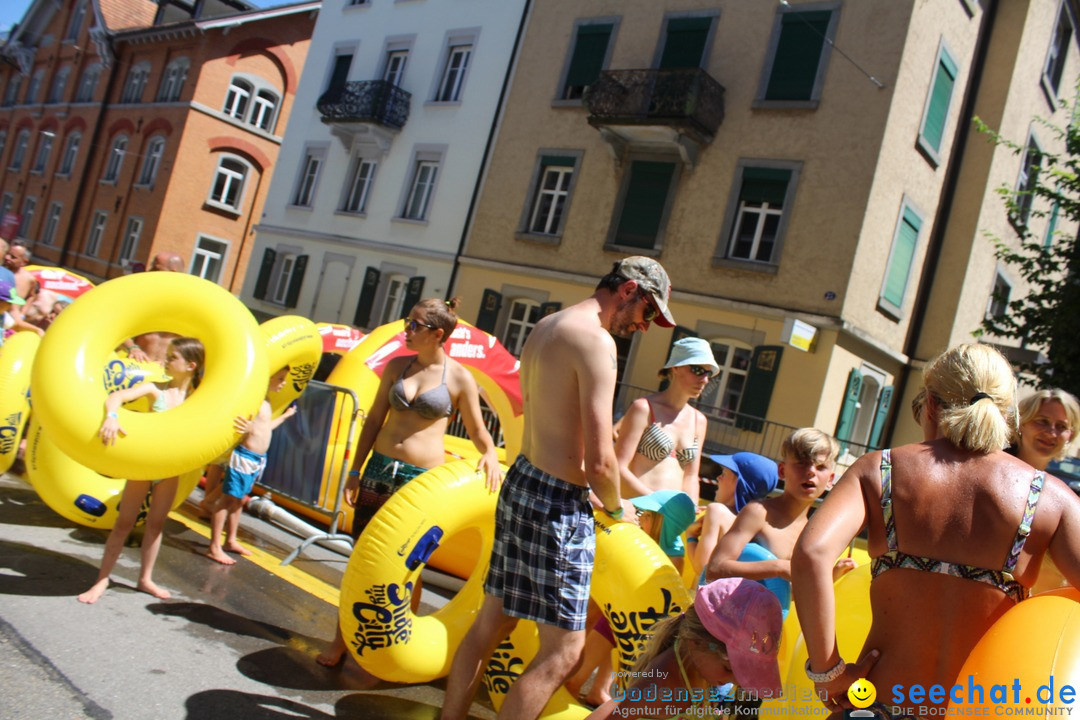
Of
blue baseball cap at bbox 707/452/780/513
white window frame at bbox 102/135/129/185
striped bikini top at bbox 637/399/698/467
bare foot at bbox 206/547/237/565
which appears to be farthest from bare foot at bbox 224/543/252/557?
white window frame at bbox 102/135/129/185

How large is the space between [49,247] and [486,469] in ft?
128

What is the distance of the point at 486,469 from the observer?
4109mm

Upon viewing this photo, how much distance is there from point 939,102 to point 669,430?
15745 mm

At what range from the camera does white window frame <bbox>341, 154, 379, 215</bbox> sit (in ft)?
81.9

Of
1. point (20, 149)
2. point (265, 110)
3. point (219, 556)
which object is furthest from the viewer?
point (20, 149)

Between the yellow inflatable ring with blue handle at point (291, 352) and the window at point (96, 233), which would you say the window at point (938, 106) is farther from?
the window at point (96, 233)

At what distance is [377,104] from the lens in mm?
24016

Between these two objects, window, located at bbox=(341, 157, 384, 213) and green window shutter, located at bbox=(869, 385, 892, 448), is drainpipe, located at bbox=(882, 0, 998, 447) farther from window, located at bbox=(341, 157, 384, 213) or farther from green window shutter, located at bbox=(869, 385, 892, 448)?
window, located at bbox=(341, 157, 384, 213)

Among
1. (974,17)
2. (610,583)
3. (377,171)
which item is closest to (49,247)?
(377,171)

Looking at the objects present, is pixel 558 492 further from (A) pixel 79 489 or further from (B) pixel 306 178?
(B) pixel 306 178

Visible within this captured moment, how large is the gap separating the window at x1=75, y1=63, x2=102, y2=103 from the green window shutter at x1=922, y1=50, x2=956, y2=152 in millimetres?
33706

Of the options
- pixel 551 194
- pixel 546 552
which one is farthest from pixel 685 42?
pixel 546 552

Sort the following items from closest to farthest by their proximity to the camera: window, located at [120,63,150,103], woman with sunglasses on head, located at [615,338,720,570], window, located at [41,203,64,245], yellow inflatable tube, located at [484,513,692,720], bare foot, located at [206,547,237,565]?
1. yellow inflatable tube, located at [484,513,692,720]
2. woman with sunglasses on head, located at [615,338,720,570]
3. bare foot, located at [206,547,237,565]
4. window, located at [120,63,150,103]
5. window, located at [41,203,64,245]

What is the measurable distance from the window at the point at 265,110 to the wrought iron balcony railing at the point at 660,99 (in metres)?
19.6
